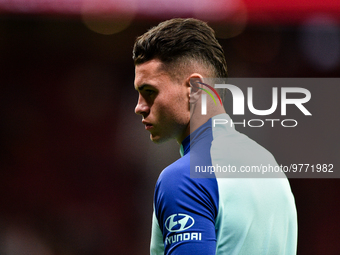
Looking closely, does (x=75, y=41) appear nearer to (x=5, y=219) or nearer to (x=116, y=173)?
(x=116, y=173)

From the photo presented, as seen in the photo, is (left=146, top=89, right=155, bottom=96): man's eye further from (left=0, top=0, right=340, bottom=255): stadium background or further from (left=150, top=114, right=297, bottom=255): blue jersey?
(left=0, top=0, right=340, bottom=255): stadium background

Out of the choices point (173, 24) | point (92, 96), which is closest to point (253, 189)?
point (173, 24)

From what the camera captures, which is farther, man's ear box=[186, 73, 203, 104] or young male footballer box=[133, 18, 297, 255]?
man's ear box=[186, 73, 203, 104]

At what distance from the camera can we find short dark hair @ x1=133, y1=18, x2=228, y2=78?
46.1 inches

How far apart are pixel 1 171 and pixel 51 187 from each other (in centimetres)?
62

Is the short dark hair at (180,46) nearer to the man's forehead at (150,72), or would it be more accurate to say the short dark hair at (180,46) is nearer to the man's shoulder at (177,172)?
the man's forehead at (150,72)

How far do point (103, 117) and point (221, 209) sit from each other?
9.47 ft

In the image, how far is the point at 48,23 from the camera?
11.8 ft

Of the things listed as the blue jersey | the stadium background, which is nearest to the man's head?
the blue jersey

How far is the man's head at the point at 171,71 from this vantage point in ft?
3.77
